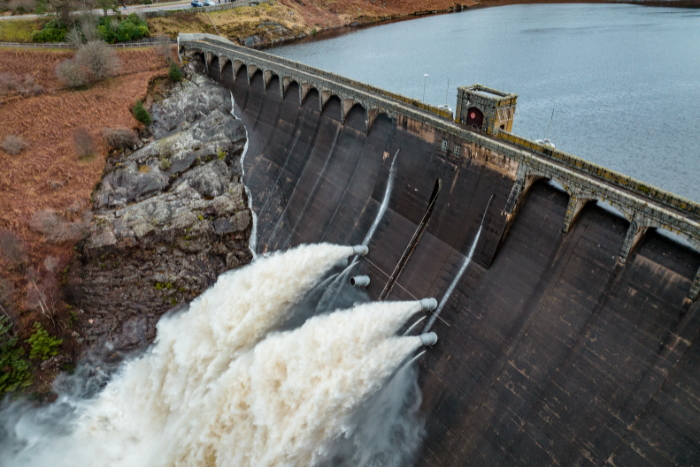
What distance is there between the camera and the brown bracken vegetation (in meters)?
31.4

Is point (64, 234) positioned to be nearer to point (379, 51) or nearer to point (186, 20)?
point (186, 20)

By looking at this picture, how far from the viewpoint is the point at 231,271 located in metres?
34.7

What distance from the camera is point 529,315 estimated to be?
20.5 meters

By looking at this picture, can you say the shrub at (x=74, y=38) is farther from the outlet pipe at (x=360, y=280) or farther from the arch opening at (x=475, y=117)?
the arch opening at (x=475, y=117)

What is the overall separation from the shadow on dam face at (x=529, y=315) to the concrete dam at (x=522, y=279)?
2.4 inches

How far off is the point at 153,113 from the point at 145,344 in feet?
82.0

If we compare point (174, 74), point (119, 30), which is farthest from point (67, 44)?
point (174, 74)

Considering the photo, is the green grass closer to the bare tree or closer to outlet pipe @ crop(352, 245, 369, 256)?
the bare tree

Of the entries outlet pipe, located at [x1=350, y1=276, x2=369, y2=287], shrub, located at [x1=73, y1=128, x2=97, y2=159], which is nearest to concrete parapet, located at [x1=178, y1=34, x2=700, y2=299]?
outlet pipe, located at [x1=350, y1=276, x2=369, y2=287]

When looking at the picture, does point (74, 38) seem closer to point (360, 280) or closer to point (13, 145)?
point (13, 145)

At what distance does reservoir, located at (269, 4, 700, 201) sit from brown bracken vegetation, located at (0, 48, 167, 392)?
1237 inches

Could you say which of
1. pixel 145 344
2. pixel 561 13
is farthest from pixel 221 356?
pixel 561 13

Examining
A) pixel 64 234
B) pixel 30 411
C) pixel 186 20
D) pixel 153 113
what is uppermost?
pixel 186 20

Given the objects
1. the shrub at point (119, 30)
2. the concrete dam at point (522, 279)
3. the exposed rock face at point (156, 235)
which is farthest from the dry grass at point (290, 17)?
the concrete dam at point (522, 279)
